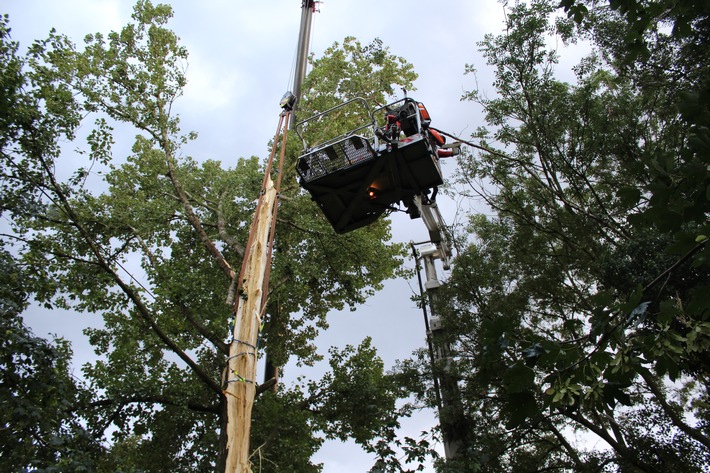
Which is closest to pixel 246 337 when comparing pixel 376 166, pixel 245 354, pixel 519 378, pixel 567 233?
pixel 245 354

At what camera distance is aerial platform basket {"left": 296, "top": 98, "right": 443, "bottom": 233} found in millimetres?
5352

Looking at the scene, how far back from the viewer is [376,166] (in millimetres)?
5473

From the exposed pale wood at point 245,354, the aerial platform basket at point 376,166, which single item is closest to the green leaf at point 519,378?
the exposed pale wood at point 245,354

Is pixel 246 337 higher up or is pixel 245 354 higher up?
pixel 246 337

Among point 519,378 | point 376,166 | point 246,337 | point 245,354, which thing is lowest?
point 519,378

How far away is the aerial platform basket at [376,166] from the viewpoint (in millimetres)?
5352

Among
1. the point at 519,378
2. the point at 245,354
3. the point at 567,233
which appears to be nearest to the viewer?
the point at 519,378

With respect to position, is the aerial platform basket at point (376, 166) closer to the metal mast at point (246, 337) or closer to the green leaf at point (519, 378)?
the metal mast at point (246, 337)

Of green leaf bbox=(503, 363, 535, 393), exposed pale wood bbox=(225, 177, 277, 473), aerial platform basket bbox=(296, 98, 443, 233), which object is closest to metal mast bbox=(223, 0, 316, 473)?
exposed pale wood bbox=(225, 177, 277, 473)

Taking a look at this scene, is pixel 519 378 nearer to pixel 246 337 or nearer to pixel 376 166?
pixel 246 337

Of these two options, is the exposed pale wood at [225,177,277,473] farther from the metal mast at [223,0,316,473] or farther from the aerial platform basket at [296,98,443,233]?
the aerial platform basket at [296,98,443,233]

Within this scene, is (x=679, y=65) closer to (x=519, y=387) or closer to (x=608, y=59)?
(x=608, y=59)

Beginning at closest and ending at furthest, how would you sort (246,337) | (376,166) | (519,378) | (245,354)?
(519,378) < (245,354) < (246,337) < (376,166)

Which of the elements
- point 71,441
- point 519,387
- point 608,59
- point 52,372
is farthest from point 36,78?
point 608,59
